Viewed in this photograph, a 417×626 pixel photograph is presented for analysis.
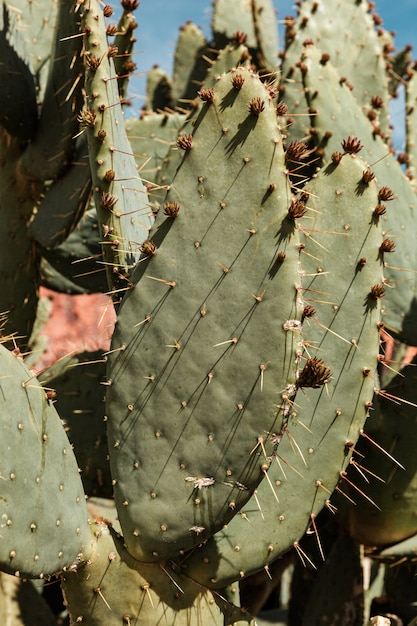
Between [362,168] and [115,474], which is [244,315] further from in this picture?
[362,168]

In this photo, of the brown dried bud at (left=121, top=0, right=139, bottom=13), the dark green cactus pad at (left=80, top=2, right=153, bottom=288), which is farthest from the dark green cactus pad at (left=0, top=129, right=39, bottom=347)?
the dark green cactus pad at (left=80, top=2, right=153, bottom=288)

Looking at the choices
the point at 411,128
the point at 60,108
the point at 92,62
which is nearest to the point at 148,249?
the point at 92,62

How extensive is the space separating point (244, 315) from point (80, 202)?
97cm

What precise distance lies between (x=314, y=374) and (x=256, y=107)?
1.66ft

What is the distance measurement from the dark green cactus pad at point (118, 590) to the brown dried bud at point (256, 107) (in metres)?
0.89

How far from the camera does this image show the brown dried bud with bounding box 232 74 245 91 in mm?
1553

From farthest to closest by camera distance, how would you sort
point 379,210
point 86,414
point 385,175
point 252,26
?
point 252,26, point 86,414, point 385,175, point 379,210

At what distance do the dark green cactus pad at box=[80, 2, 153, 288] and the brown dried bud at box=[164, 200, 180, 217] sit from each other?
141mm

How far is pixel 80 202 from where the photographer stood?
2.35 metres

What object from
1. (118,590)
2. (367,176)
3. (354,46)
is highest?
(354,46)

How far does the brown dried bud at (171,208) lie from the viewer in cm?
158

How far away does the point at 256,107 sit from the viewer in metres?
1.54

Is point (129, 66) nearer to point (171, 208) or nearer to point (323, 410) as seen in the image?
point (171, 208)

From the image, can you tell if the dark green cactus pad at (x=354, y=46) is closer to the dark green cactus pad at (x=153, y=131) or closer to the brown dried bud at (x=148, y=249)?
the dark green cactus pad at (x=153, y=131)
